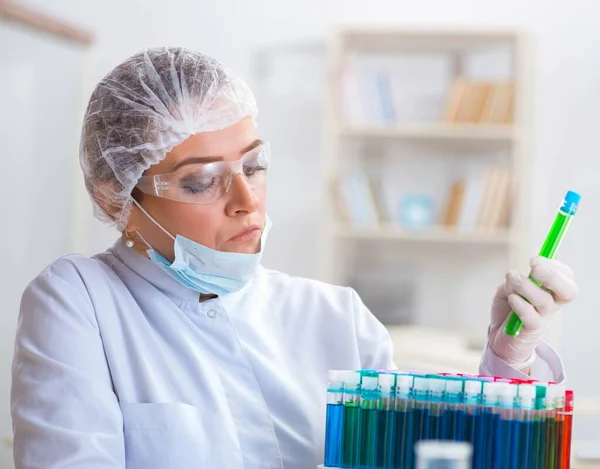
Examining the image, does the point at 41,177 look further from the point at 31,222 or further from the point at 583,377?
the point at 583,377

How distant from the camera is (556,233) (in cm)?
118

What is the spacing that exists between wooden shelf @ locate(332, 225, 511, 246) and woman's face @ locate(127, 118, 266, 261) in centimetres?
→ 227

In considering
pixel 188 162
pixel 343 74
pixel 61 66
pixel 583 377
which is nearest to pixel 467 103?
pixel 343 74

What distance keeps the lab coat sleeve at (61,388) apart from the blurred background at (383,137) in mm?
2297

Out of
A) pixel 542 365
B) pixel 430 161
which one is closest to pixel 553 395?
pixel 542 365

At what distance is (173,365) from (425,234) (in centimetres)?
241

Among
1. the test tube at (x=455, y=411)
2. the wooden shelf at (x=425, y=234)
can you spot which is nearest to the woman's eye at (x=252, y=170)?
the test tube at (x=455, y=411)

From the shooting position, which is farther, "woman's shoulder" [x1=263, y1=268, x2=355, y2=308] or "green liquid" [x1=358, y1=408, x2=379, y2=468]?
"woman's shoulder" [x1=263, y1=268, x2=355, y2=308]

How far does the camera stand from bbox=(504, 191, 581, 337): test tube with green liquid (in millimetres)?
1133

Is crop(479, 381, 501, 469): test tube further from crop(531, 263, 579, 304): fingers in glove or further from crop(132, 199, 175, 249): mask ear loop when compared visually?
crop(132, 199, 175, 249): mask ear loop

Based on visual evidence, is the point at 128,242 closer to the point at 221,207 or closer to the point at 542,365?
the point at 221,207

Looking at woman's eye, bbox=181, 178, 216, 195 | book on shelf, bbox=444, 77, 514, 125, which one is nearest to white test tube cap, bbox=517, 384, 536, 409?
woman's eye, bbox=181, 178, 216, 195

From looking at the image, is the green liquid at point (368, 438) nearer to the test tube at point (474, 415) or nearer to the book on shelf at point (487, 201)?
the test tube at point (474, 415)

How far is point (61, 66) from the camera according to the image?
4.05 metres
